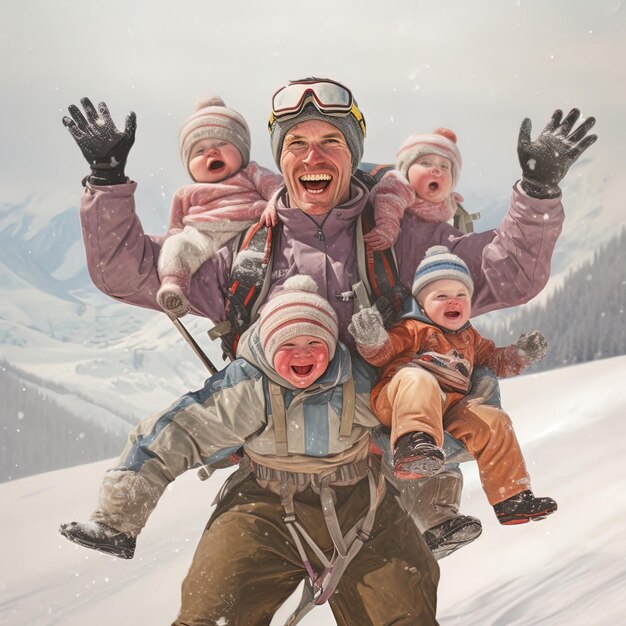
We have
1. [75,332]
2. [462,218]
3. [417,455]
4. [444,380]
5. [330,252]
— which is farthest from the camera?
[75,332]

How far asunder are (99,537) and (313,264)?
849 millimetres

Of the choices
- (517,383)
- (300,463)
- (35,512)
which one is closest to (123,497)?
(300,463)

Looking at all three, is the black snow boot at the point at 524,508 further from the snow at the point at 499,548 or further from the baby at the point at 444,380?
the snow at the point at 499,548

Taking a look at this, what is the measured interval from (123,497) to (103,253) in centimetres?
64

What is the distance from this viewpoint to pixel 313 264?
2.52m

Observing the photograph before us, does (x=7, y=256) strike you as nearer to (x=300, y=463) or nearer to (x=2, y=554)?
(x=2, y=554)

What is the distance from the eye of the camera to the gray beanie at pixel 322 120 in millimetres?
2479

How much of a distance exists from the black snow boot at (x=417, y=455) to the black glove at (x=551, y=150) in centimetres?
68

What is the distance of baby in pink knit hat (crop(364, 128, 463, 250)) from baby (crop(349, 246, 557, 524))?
142 millimetres

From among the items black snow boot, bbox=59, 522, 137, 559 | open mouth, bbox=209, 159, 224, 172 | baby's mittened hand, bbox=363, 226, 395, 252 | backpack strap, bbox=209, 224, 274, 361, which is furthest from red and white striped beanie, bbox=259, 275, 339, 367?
black snow boot, bbox=59, 522, 137, 559

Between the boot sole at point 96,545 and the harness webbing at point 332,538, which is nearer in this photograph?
the boot sole at point 96,545

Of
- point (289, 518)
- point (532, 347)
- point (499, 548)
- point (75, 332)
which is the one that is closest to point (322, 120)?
point (532, 347)

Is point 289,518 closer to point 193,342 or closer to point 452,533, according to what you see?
point 452,533

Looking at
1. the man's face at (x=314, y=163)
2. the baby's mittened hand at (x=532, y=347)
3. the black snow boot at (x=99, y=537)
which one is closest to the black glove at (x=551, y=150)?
the baby's mittened hand at (x=532, y=347)
